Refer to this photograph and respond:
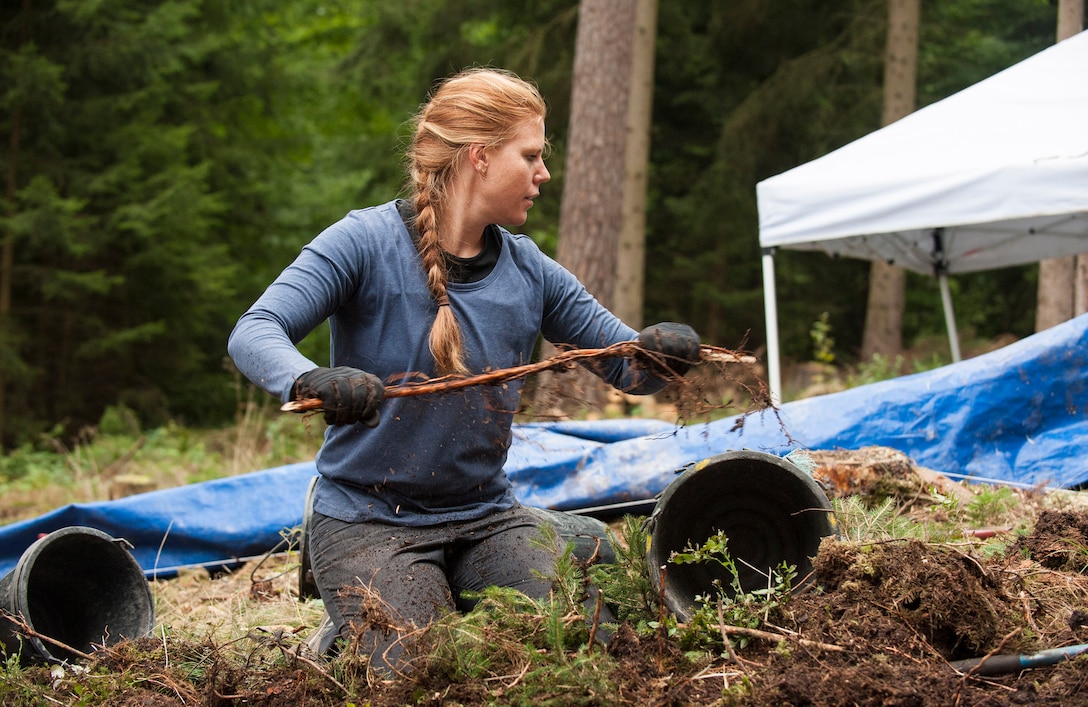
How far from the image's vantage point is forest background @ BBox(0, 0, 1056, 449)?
1129cm

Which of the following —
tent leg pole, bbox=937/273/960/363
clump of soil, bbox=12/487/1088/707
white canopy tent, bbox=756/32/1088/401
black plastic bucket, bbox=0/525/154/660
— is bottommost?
black plastic bucket, bbox=0/525/154/660

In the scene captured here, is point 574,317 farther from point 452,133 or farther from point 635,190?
point 635,190

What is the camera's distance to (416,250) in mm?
2520

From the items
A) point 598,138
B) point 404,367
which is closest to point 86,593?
point 404,367

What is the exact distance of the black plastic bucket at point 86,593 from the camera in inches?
113

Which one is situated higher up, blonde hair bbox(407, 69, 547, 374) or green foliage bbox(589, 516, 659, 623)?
blonde hair bbox(407, 69, 547, 374)

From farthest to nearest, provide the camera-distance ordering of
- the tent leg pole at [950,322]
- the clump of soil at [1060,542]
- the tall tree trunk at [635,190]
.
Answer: the tall tree trunk at [635,190]
the tent leg pole at [950,322]
the clump of soil at [1060,542]

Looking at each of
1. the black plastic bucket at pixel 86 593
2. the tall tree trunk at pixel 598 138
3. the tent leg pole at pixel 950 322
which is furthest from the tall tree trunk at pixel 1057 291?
the black plastic bucket at pixel 86 593

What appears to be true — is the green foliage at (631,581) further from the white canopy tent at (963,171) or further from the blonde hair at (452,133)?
the white canopy tent at (963,171)

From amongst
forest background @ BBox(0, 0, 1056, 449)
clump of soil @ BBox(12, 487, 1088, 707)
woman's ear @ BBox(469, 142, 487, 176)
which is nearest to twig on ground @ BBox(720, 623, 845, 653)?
clump of soil @ BBox(12, 487, 1088, 707)

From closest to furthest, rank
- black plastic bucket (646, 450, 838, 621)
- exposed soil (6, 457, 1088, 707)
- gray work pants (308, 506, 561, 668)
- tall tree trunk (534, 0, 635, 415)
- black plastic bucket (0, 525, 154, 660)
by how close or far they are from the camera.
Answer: exposed soil (6, 457, 1088, 707)
gray work pants (308, 506, 561, 668)
black plastic bucket (646, 450, 838, 621)
black plastic bucket (0, 525, 154, 660)
tall tree trunk (534, 0, 635, 415)

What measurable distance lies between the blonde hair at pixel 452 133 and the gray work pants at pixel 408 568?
1.50 ft

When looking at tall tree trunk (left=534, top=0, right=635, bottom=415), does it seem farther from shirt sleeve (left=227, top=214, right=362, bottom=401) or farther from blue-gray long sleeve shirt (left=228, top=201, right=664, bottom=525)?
shirt sleeve (left=227, top=214, right=362, bottom=401)

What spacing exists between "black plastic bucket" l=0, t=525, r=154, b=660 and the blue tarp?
932 millimetres
